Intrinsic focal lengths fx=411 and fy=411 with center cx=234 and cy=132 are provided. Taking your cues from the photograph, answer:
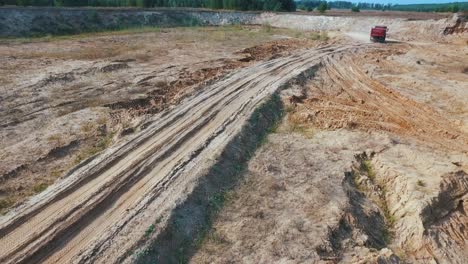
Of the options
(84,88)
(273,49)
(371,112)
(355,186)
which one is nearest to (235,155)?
(355,186)

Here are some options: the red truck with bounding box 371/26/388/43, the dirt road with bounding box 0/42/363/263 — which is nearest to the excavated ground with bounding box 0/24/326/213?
the dirt road with bounding box 0/42/363/263

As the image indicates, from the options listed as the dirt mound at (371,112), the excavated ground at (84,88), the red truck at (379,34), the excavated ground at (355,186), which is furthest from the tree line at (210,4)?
Result: the excavated ground at (355,186)

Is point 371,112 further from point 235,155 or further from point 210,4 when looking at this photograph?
point 210,4

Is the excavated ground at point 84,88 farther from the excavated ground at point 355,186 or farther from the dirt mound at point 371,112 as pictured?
the dirt mound at point 371,112

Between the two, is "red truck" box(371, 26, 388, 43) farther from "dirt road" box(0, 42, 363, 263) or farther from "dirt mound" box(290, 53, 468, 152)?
"dirt road" box(0, 42, 363, 263)

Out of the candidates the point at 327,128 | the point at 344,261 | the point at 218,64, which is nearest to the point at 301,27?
the point at 218,64

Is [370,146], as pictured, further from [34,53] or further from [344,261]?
[34,53]
